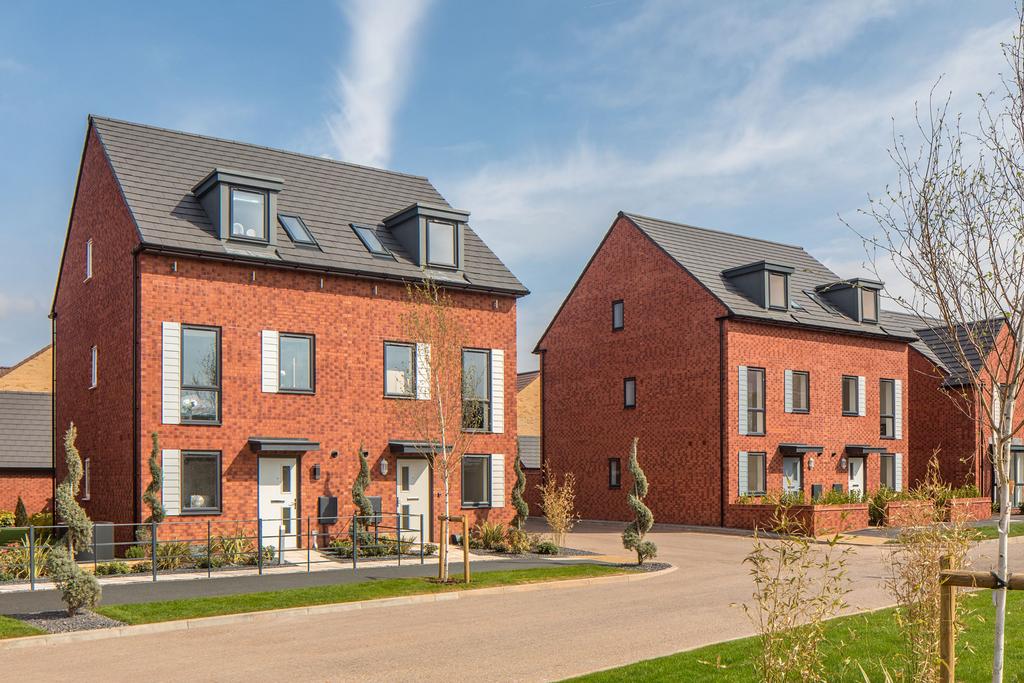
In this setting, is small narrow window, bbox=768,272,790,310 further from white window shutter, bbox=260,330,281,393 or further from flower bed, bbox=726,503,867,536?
white window shutter, bbox=260,330,281,393

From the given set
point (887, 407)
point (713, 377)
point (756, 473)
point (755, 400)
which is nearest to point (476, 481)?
point (713, 377)

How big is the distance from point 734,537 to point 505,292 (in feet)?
29.6

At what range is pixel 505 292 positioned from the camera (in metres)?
23.7

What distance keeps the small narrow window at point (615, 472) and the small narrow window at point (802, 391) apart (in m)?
6.05

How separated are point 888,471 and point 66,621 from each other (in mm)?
27687

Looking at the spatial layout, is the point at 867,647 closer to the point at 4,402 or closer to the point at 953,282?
the point at 953,282

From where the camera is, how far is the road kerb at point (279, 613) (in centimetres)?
1091

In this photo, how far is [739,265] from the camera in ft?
104

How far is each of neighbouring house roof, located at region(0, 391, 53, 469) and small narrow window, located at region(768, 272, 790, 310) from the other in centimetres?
2239

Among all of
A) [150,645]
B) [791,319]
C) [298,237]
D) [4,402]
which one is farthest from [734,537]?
[4,402]

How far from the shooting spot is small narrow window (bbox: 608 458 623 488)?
31.2 m

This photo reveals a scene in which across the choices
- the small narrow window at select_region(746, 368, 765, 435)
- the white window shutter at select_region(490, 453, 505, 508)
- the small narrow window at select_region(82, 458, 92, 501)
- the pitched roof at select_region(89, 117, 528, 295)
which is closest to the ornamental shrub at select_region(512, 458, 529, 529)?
the white window shutter at select_region(490, 453, 505, 508)

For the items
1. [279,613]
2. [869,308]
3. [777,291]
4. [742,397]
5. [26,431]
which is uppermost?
[777,291]

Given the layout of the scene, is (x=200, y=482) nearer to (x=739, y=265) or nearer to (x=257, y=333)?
(x=257, y=333)
